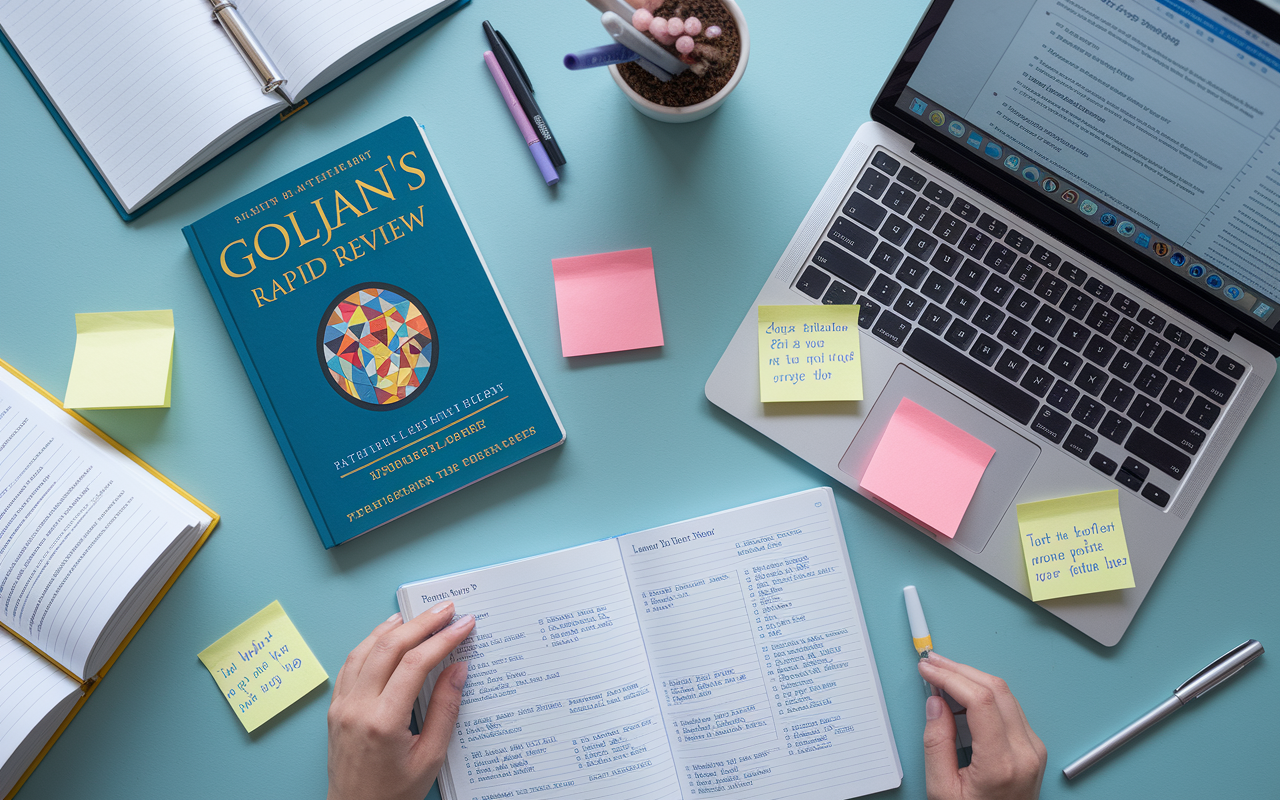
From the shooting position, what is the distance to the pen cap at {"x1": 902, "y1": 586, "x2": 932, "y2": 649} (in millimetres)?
821

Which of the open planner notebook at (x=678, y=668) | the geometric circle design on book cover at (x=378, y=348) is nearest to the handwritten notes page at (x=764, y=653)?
the open planner notebook at (x=678, y=668)

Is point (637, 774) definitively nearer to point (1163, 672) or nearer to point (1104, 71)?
point (1163, 672)

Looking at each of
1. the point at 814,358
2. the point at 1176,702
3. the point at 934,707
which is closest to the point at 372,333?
the point at 814,358

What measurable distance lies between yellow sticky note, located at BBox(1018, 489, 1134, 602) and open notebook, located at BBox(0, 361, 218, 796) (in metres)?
0.93

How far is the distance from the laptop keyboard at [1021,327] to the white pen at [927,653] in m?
0.23

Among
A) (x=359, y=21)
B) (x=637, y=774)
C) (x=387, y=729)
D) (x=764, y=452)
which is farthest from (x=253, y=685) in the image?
(x=359, y=21)

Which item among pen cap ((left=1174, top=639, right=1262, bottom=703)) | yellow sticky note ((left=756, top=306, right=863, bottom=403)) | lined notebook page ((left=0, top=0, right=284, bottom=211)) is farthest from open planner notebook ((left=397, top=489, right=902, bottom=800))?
lined notebook page ((left=0, top=0, right=284, bottom=211))

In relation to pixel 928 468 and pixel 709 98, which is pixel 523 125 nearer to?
pixel 709 98

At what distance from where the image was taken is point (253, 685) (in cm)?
85

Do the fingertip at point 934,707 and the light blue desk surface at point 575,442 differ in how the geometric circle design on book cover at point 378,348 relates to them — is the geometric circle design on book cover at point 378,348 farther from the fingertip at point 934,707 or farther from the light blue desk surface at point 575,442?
the fingertip at point 934,707

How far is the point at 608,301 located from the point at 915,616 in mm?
496

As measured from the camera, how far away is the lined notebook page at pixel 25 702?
0.78 m

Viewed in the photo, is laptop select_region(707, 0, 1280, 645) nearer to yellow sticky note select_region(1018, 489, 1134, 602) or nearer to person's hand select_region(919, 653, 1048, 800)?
yellow sticky note select_region(1018, 489, 1134, 602)

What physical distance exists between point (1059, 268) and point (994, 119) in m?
0.18
